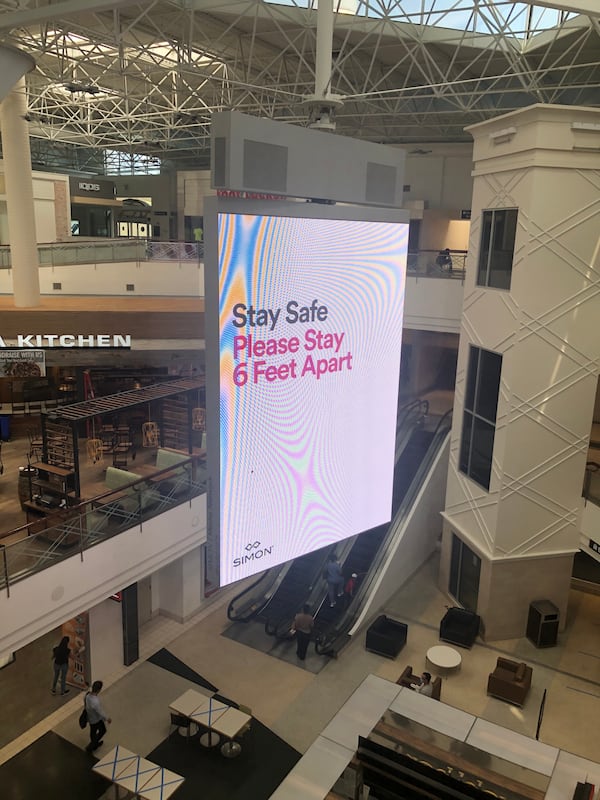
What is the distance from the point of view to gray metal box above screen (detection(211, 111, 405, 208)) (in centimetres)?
440

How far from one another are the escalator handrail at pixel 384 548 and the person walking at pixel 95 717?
420 cm

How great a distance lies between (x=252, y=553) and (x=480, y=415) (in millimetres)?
8990

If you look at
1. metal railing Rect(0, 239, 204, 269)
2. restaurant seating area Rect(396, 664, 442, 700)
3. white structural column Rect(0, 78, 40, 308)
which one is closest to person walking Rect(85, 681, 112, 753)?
restaurant seating area Rect(396, 664, 442, 700)

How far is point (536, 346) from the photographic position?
1203 cm

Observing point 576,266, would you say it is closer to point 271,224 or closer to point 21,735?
point 271,224

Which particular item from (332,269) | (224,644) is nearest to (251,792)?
(224,644)

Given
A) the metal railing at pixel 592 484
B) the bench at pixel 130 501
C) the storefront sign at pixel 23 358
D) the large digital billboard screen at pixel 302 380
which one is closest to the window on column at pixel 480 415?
the metal railing at pixel 592 484

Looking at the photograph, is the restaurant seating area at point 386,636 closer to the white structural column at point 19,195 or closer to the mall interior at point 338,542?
the mall interior at point 338,542

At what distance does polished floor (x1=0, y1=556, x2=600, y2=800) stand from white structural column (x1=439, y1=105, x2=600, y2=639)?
3.50ft

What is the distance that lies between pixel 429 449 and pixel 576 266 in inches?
237

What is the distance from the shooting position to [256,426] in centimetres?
502

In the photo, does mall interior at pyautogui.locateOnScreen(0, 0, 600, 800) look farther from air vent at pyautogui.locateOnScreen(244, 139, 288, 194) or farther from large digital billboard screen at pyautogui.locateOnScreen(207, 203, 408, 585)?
large digital billboard screen at pyautogui.locateOnScreen(207, 203, 408, 585)

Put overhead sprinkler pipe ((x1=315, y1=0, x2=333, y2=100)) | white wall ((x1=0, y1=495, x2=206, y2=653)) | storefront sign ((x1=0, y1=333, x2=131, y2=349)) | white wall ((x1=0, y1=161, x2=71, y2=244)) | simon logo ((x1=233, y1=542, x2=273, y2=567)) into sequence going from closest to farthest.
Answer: simon logo ((x1=233, y1=542, x2=273, y2=567)) < overhead sprinkler pipe ((x1=315, y1=0, x2=333, y2=100)) < white wall ((x1=0, y1=495, x2=206, y2=653)) < storefront sign ((x1=0, y1=333, x2=131, y2=349)) < white wall ((x1=0, y1=161, x2=71, y2=244))

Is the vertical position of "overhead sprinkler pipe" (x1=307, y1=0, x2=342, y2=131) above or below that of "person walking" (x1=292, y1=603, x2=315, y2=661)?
above
